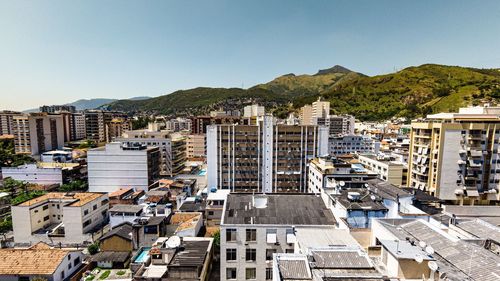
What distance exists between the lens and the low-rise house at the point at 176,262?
24094 mm

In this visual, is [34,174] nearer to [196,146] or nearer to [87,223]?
[87,223]

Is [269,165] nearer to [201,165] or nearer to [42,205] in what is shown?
[201,165]

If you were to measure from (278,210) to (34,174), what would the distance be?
7619cm

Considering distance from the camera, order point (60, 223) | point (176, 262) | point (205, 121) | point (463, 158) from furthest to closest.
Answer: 1. point (205, 121)
2. point (463, 158)
3. point (60, 223)
4. point (176, 262)

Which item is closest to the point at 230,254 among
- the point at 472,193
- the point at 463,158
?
the point at 463,158

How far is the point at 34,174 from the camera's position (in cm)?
7088

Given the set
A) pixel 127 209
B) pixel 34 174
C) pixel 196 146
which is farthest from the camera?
pixel 196 146

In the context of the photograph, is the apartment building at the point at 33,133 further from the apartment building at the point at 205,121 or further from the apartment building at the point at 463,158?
the apartment building at the point at 463,158

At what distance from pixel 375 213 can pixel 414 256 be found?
953 cm

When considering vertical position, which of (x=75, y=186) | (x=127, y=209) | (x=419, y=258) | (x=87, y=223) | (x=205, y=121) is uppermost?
(x=205, y=121)

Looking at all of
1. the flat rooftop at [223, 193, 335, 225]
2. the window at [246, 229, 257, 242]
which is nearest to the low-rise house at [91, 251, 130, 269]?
the flat rooftop at [223, 193, 335, 225]

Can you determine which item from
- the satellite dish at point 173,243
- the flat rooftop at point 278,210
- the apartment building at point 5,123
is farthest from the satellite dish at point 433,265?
the apartment building at point 5,123

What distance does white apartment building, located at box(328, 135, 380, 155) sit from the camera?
3703 inches

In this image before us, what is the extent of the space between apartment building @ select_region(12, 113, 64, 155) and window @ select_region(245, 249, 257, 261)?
115286 millimetres
